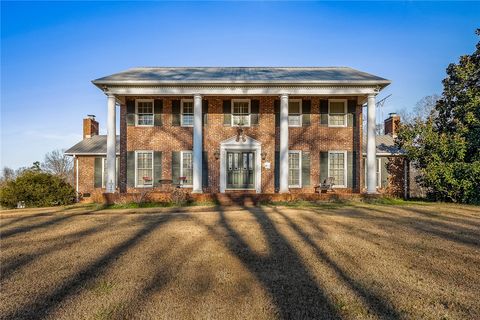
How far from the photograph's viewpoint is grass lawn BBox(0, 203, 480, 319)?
378 centimetres

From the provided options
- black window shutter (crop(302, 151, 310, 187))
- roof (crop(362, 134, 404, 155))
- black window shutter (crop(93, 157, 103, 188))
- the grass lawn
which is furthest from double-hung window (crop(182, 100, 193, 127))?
roof (crop(362, 134, 404, 155))

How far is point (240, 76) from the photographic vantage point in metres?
16.3

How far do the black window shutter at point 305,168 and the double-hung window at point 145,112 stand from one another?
7981 mm

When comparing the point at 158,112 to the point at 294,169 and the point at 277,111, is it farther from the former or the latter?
the point at 294,169

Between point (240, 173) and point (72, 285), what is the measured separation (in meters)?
12.5

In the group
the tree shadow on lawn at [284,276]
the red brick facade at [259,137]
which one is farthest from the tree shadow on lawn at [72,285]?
the red brick facade at [259,137]

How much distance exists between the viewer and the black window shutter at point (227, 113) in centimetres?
1684

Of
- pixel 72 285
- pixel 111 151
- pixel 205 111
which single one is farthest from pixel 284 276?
pixel 205 111

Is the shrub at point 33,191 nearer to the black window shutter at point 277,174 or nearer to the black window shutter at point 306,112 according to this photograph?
the black window shutter at point 277,174

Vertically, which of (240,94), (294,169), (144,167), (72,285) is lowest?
(72,285)

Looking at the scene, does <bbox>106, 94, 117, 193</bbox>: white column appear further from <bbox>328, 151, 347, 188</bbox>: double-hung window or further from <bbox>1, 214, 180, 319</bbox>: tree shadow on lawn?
<bbox>328, 151, 347, 188</bbox>: double-hung window

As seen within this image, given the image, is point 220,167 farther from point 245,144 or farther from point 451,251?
point 451,251

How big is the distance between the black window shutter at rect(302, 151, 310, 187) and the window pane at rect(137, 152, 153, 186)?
7688 millimetres

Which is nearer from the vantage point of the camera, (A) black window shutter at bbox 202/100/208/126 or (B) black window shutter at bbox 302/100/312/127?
(A) black window shutter at bbox 202/100/208/126
